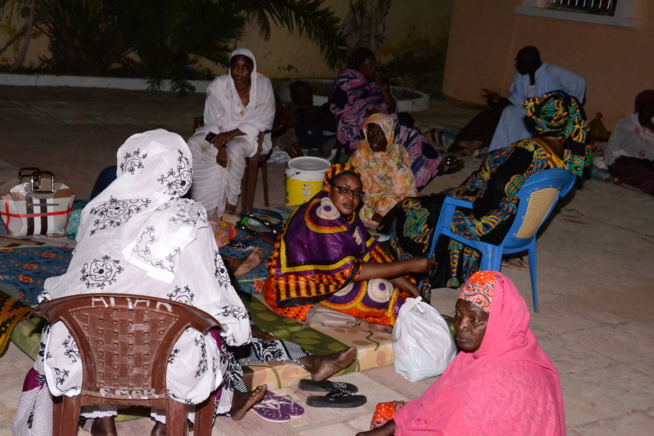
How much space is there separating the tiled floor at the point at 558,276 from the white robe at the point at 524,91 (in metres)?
0.64

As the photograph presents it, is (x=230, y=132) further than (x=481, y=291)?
Yes

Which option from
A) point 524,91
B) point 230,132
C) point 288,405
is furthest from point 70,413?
point 524,91

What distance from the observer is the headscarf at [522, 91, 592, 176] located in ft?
17.8

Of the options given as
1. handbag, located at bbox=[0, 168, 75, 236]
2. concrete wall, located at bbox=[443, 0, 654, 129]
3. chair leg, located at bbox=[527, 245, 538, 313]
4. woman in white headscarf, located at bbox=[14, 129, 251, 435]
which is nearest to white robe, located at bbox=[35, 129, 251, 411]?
woman in white headscarf, located at bbox=[14, 129, 251, 435]

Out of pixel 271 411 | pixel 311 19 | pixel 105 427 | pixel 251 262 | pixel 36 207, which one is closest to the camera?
pixel 105 427

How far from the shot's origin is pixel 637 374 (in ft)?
15.7

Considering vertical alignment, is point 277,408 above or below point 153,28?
below

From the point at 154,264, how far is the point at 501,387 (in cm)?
131

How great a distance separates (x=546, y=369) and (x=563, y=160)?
9.45 feet

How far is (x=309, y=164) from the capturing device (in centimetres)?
693

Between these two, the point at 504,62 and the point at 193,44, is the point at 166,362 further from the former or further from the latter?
the point at 504,62

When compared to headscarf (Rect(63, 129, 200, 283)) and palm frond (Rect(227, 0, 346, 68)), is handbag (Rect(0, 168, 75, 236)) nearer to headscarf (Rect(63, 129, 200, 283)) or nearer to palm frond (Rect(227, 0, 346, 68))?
headscarf (Rect(63, 129, 200, 283))

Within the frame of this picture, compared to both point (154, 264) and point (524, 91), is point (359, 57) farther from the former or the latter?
point (154, 264)

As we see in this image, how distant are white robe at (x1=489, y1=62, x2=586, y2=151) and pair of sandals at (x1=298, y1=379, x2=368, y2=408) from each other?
5267mm
